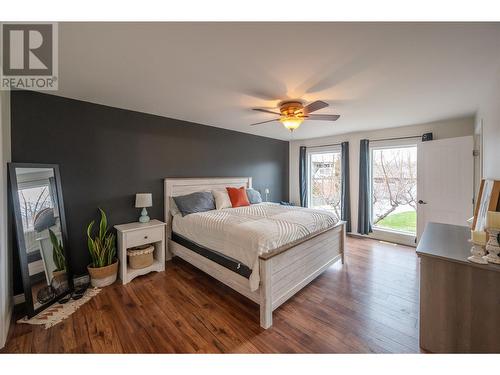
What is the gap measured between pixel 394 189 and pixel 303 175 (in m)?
2.07

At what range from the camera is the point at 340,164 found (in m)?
4.89

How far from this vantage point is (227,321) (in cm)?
189

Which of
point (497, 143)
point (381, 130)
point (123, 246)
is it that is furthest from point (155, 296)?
point (381, 130)

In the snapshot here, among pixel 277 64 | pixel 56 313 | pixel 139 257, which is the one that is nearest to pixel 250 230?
pixel 277 64

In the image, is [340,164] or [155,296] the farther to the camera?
[340,164]

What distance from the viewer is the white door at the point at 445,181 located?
3.08 m

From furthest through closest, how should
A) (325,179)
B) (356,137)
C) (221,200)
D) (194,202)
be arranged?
(325,179) → (356,137) → (221,200) → (194,202)

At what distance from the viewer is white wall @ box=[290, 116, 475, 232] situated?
11.1 feet

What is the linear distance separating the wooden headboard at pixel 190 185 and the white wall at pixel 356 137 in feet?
6.65

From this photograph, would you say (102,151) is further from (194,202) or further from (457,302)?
(457,302)

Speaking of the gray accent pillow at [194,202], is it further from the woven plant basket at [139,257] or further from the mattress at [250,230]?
the woven plant basket at [139,257]

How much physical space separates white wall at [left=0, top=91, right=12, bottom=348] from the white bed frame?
1.67 meters
